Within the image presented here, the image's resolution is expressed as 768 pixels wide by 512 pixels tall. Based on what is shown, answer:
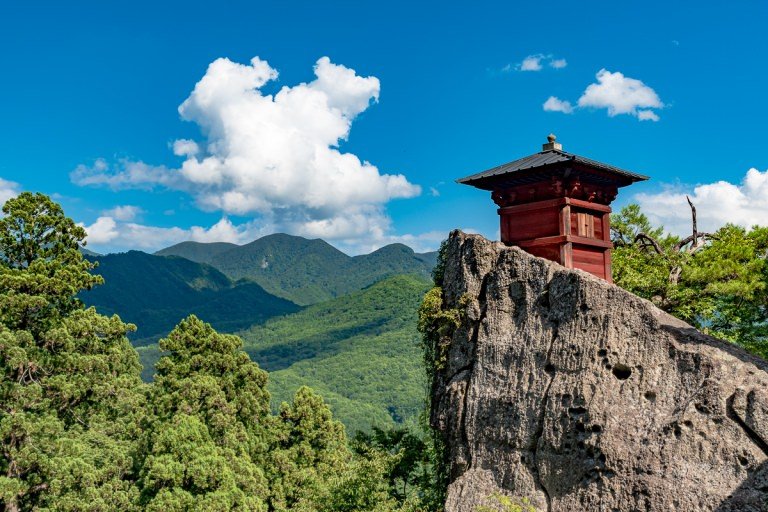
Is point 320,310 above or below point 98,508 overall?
above

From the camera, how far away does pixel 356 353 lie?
117 m

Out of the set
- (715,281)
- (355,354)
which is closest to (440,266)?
(715,281)

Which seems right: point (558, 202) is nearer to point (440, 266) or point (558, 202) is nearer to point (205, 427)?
point (440, 266)

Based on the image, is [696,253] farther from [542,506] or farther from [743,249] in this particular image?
[542,506]

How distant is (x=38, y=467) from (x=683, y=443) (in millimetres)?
16295

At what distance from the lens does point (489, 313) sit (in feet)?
44.2

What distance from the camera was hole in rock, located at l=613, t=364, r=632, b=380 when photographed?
11406 millimetres

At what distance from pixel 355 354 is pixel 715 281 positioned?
4052 inches

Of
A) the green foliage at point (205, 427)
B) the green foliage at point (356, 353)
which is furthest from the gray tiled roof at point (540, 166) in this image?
the green foliage at point (356, 353)

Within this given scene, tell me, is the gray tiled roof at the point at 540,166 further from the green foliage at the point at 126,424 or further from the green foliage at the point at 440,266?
the green foliage at the point at 126,424

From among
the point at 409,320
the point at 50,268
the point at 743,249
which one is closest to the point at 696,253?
the point at 743,249

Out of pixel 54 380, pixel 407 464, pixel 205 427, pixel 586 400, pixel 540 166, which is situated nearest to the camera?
pixel 586 400

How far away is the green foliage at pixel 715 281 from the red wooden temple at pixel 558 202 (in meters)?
2.59

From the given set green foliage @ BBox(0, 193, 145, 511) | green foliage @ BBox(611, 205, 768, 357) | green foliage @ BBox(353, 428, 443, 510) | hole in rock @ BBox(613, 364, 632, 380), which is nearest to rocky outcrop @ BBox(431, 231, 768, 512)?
hole in rock @ BBox(613, 364, 632, 380)
